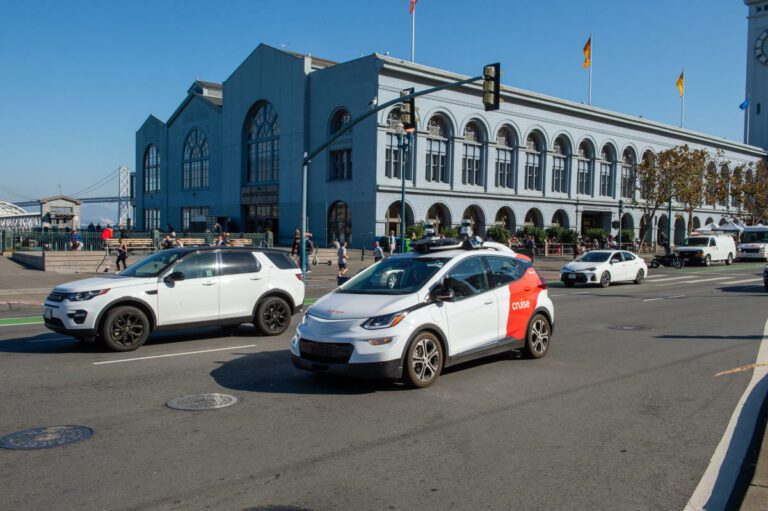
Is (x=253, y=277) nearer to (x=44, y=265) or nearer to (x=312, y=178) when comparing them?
(x=44, y=265)

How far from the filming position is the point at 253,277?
1220cm

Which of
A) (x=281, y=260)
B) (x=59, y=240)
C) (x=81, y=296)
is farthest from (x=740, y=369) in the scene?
(x=59, y=240)

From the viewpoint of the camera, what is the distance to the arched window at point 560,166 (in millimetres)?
59150

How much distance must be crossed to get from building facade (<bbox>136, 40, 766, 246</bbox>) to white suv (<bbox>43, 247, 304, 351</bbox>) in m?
31.3

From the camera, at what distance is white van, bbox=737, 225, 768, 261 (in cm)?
4847

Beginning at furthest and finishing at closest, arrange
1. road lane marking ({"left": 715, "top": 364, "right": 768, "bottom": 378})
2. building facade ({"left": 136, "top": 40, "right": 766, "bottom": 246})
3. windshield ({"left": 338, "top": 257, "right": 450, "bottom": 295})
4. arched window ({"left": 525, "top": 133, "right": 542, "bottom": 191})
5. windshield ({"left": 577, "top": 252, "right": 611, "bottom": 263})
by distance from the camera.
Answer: arched window ({"left": 525, "top": 133, "right": 542, "bottom": 191}), building facade ({"left": 136, "top": 40, "right": 766, "bottom": 246}), windshield ({"left": 577, "top": 252, "right": 611, "bottom": 263}), road lane marking ({"left": 715, "top": 364, "right": 768, "bottom": 378}), windshield ({"left": 338, "top": 257, "right": 450, "bottom": 295})

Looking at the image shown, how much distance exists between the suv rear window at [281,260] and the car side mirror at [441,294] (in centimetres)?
525

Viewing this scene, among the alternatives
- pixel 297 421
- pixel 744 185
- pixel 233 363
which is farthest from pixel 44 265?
pixel 744 185

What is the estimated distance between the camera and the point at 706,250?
4269 centimetres

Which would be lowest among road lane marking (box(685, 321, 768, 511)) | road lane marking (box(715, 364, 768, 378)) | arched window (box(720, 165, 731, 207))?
road lane marking (box(685, 321, 768, 511))

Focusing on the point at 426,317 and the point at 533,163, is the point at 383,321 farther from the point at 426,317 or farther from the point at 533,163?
the point at 533,163

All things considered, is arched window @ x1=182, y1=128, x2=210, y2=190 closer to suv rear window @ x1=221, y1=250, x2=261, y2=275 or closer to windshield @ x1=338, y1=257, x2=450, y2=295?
suv rear window @ x1=221, y1=250, x2=261, y2=275

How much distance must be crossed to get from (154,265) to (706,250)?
39794 millimetres

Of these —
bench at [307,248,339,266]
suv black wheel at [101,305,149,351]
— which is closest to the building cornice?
bench at [307,248,339,266]
